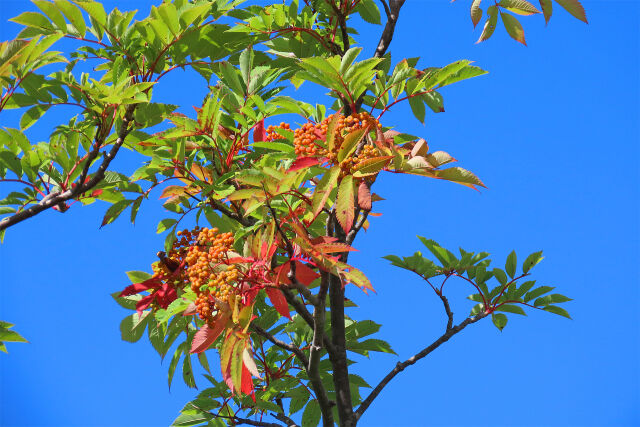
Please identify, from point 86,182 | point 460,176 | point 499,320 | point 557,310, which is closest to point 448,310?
point 499,320

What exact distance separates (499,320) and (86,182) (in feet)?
6.20

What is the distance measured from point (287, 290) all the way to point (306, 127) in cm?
57

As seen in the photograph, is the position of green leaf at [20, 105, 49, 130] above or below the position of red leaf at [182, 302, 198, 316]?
above

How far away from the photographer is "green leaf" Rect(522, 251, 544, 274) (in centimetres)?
288

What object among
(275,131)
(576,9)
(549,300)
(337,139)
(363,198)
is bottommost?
(363,198)

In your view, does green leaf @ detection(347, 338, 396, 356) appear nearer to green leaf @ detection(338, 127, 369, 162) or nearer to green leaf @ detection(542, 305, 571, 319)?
green leaf @ detection(542, 305, 571, 319)

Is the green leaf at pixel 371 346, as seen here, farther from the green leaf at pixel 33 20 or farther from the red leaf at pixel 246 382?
the green leaf at pixel 33 20

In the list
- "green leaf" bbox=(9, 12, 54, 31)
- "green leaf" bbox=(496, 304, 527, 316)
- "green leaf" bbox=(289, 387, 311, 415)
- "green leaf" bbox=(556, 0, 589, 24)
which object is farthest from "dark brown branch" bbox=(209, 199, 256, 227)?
"green leaf" bbox=(556, 0, 589, 24)

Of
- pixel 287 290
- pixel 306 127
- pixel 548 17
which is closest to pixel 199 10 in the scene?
pixel 306 127

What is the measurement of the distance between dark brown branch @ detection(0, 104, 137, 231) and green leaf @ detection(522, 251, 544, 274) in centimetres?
184

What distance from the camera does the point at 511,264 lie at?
2.87 metres

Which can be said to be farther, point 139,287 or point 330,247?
point 139,287

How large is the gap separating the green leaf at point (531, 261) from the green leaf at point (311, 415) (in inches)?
44.5

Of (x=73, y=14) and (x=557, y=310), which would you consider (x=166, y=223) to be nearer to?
(x=73, y=14)
